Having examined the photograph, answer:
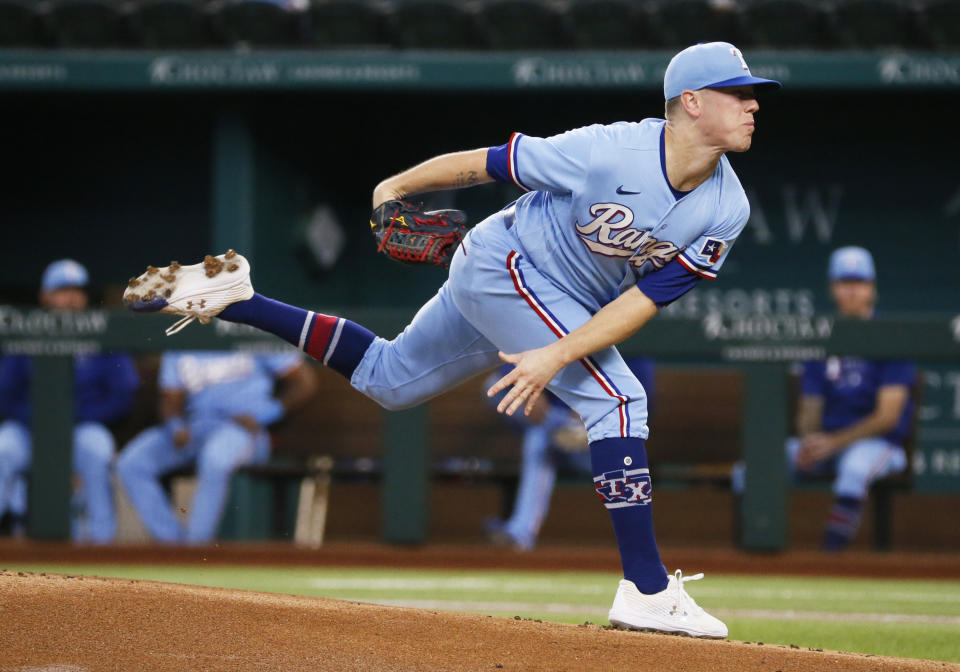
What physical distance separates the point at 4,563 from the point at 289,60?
12.7ft

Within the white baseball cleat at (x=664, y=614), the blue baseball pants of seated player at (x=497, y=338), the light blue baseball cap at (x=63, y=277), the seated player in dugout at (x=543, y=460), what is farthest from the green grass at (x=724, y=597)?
the light blue baseball cap at (x=63, y=277)

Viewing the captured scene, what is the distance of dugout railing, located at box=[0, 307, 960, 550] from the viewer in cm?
684

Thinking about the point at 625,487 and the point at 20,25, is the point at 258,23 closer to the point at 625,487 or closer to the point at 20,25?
the point at 20,25

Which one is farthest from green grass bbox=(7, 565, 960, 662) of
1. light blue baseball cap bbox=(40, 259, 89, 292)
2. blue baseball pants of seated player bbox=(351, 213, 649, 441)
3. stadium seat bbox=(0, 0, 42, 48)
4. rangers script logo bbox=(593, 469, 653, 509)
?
stadium seat bbox=(0, 0, 42, 48)

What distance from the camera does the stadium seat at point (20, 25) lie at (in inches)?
372

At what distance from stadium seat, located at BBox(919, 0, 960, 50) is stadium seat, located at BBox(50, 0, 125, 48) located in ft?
18.1

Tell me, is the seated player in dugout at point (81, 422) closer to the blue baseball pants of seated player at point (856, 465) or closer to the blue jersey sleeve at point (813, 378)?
the blue baseball pants of seated player at point (856, 465)

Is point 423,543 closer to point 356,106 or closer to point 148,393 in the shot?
point 148,393

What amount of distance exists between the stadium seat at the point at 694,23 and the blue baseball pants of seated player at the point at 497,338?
5.68 metres

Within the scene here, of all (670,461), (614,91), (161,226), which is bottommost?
(670,461)

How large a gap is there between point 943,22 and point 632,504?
6599mm

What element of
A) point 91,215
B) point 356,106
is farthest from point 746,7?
point 91,215

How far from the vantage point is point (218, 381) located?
752 centimetres

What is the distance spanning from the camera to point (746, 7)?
898 centimetres
